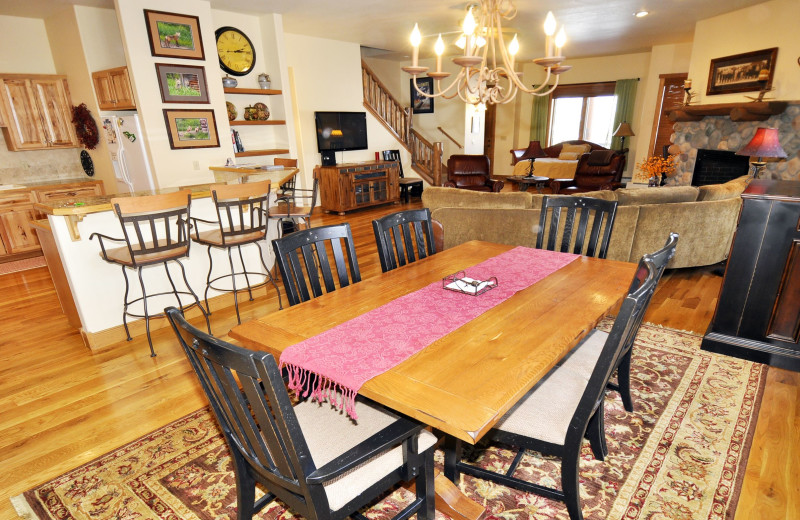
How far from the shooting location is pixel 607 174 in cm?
743

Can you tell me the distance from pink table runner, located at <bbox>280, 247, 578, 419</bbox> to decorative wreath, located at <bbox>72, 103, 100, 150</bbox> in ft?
17.1

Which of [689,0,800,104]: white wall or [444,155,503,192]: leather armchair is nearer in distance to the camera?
[689,0,800,104]: white wall

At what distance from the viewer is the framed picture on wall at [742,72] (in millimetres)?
5145

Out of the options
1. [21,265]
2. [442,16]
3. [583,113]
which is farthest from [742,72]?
[21,265]

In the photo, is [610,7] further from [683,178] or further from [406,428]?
[406,428]

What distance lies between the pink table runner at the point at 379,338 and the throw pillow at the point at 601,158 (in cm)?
653

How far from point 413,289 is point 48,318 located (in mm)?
3410

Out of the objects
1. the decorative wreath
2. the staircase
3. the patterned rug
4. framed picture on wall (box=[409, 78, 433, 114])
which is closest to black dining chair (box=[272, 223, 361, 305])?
the decorative wreath

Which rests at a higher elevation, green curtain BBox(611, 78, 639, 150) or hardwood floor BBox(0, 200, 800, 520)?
green curtain BBox(611, 78, 639, 150)

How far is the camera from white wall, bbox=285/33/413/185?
263 inches

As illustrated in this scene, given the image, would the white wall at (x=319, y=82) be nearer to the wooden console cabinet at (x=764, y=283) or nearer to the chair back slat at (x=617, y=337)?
the wooden console cabinet at (x=764, y=283)

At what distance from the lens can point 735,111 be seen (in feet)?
17.4

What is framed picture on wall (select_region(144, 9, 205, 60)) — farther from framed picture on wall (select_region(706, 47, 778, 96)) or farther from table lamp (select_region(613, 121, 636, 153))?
table lamp (select_region(613, 121, 636, 153))

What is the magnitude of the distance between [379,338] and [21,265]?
572cm
